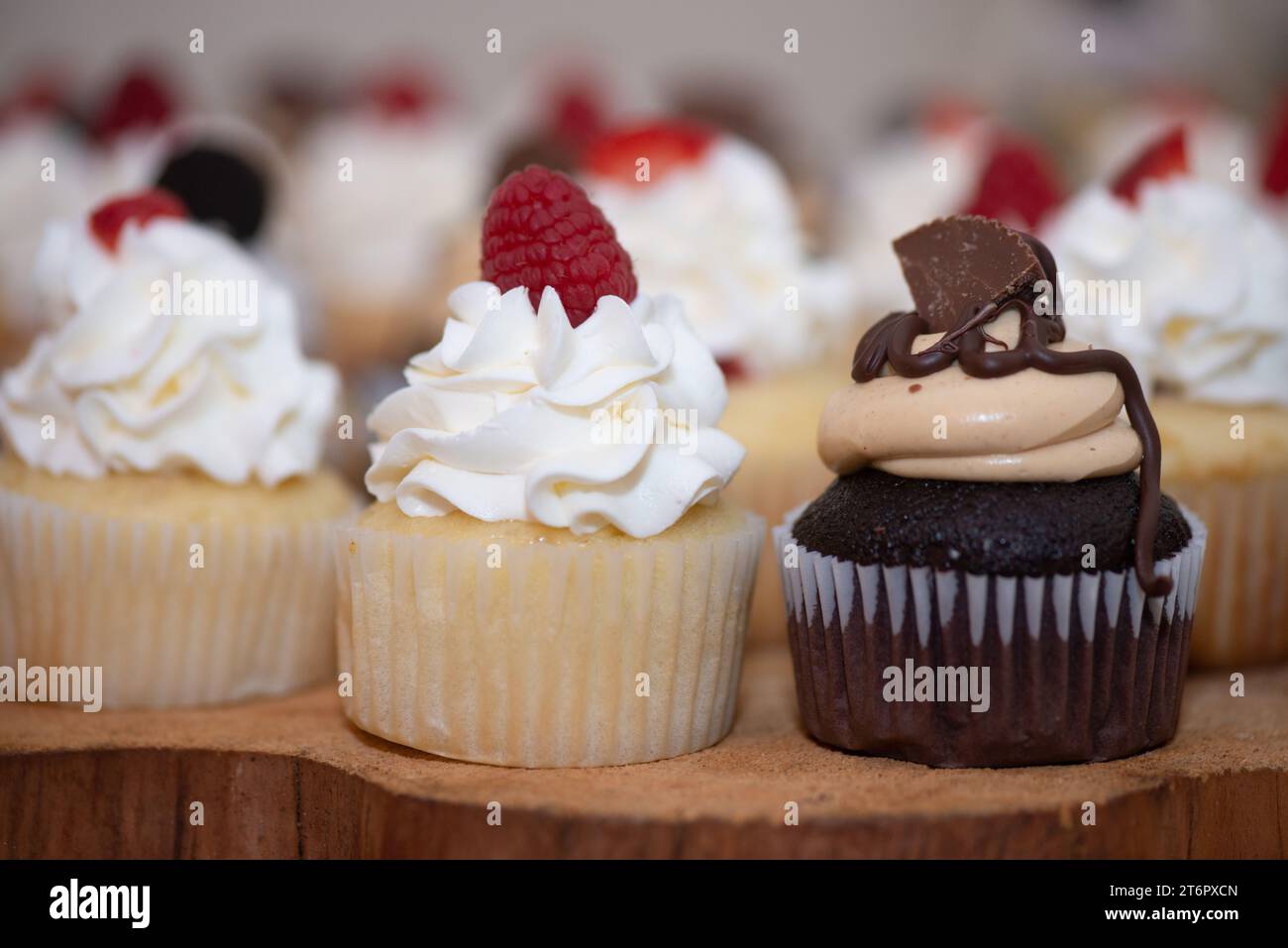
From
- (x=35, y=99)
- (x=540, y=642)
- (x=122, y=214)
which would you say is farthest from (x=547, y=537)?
(x=35, y=99)

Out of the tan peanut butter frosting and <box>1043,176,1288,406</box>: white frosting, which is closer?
the tan peanut butter frosting

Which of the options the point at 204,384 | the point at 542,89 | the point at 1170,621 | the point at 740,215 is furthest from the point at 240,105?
the point at 1170,621

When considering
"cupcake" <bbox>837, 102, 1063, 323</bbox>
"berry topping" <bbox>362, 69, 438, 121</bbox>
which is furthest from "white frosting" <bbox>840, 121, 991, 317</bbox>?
"berry topping" <bbox>362, 69, 438, 121</bbox>

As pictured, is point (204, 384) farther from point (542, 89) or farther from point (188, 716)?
point (542, 89)

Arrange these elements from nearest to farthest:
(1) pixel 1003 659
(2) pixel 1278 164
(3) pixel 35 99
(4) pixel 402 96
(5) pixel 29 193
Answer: (1) pixel 1003 659 → (2) pixel 1278 164 → (5) pixel 29 193 → (3) pixel 35 99 → (4) pixel 402 96

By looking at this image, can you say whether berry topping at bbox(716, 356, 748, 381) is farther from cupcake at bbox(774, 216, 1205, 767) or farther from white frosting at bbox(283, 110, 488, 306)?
white frosting at bbox(283, 110, 488, 306)

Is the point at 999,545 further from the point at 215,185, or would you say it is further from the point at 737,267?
the point at 215,185
